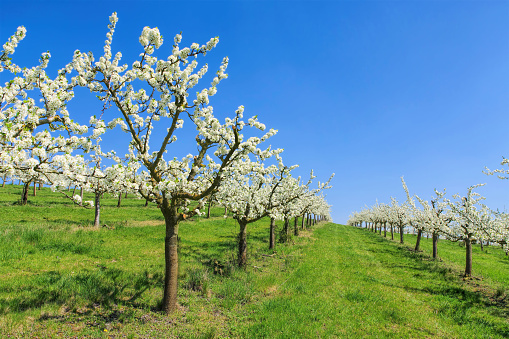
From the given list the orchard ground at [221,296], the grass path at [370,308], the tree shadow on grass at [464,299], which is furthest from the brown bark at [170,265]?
the tree shadow on grass at [464,299]

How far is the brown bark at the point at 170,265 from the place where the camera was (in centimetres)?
891

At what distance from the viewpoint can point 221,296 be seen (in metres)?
10.7

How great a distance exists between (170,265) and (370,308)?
822cm

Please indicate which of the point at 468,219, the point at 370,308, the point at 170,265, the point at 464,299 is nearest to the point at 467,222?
the point at 468,219

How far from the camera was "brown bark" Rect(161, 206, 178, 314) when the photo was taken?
891 centimetres

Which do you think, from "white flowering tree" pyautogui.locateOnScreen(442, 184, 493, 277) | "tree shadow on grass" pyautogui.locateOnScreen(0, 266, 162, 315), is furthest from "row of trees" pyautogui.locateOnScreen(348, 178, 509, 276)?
"tree shadow on grass" pyautogui.locateOnScreen(0, 266, 162, 315)

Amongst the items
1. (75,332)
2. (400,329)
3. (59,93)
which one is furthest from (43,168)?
(400,329)

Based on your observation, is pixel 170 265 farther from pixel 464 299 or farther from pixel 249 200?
pixel 464 299

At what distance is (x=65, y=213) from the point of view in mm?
31719

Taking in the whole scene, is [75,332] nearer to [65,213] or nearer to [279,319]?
[279,319]

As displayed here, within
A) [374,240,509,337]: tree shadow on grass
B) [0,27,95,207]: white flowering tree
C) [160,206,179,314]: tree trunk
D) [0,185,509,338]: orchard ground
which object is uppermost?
[0,27,95,207]: white flowering tree

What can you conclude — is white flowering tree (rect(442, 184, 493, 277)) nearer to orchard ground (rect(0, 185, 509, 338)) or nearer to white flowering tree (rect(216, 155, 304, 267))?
orchard ground (rect(0, 185, 509, 338))

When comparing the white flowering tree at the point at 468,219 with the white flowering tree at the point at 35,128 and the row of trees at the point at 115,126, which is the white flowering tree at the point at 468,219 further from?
the white flowering tree at the point at 35,128

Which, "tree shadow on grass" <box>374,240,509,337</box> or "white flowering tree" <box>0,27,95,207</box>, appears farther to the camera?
"tree shadow on grass" <box>374,240,509,337</box>
